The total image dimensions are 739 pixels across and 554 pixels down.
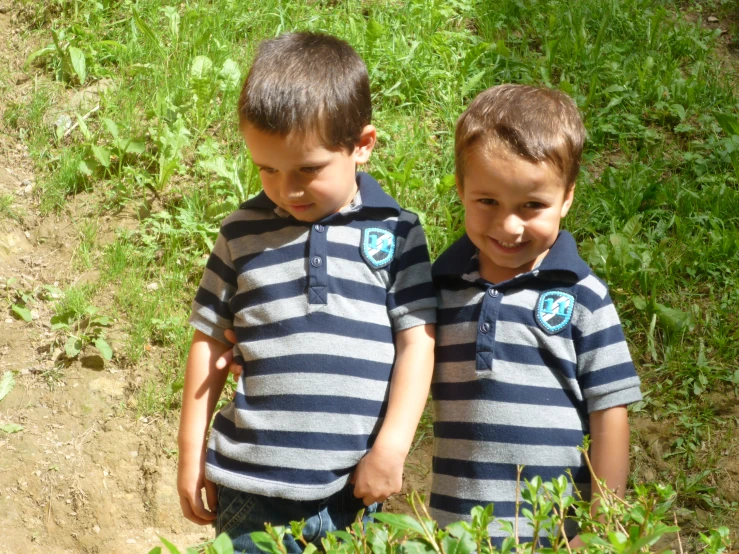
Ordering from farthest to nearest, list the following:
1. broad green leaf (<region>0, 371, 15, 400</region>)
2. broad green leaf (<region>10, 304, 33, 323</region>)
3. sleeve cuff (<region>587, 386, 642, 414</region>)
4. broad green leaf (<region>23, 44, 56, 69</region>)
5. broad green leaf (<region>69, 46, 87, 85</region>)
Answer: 1. broad green leaf (<region>23, 44, 56, 69</region>)
2. broad green leaf (<region>69, 46, 87, 85</region>)
3. broad green leaf (<region>10, 304, 33, 323</region>)
4. broad green leaf (<region>0, 371, 15, 400</region>)
5. sleeve cuff (<region>587, 386, 642, 414</region>)

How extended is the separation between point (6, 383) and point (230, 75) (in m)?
1.92

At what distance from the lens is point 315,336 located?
7.54 ft

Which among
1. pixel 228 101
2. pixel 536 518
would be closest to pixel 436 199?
pixel 228 101

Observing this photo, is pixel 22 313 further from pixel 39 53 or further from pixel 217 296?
pixel 217 296

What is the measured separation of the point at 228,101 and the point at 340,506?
9.33ft

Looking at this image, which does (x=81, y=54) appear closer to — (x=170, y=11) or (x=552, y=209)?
(x=170, y=11)

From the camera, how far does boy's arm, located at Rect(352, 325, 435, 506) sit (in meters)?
2.22

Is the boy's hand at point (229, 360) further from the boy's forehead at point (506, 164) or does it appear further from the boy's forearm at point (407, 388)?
the boy's forehead at point (506, 164)

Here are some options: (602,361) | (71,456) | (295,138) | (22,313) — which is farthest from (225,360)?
(22,313)

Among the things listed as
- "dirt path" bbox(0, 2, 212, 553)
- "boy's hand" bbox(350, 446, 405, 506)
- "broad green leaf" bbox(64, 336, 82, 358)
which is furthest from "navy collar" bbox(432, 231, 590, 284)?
"broad green leaf" bbox(64, 336, 82, 358)

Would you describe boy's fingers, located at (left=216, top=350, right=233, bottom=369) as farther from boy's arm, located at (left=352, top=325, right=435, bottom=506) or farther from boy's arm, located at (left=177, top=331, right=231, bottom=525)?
boy's arm, located at (left=352, top=325, right=435, bottom=506)

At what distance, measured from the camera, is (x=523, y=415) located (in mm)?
2203

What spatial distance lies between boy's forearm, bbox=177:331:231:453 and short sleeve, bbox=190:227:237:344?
49 mm

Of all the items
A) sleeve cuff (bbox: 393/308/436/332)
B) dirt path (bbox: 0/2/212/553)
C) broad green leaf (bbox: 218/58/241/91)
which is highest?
broad green leaf (bbox: 218/58/241/91)
